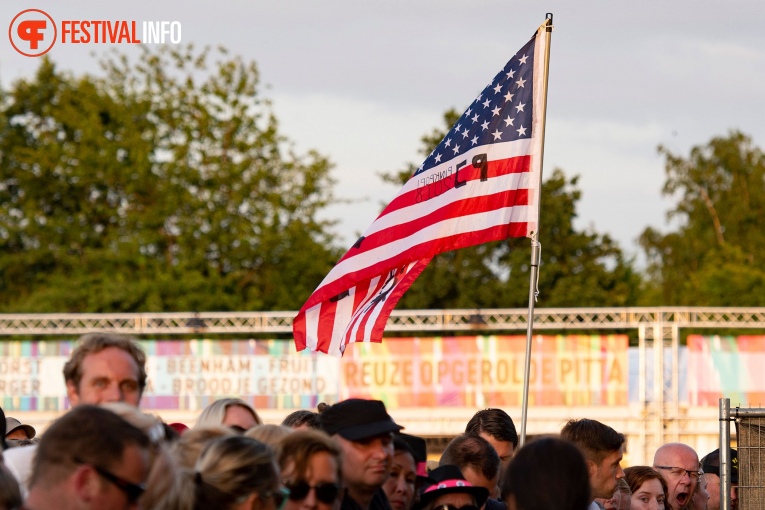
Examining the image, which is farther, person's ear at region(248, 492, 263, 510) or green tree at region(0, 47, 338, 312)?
green tree at region(0, 47, 338, 312)

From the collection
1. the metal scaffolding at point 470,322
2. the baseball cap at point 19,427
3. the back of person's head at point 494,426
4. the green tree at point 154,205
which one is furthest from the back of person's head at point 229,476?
the green tree at point 154,205

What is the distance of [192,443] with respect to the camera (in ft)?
12.8

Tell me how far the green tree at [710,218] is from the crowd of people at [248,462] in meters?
42.5

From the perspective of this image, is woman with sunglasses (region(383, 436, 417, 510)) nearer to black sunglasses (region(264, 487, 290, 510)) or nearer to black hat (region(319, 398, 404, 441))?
black hat (region(319, 398, 404, 441))

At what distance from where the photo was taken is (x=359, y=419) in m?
4.70

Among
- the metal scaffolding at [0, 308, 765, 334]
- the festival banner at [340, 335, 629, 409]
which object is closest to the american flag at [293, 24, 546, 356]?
the metal scaffolding at [0, 308, 765, 334]

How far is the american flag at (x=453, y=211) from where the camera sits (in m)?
8.44

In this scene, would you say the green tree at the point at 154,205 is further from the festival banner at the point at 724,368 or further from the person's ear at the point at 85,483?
the person's ear at the point at 85,483

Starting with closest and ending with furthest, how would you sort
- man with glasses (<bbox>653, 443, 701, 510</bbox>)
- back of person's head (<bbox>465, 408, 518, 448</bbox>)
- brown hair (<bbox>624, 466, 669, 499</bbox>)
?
back of person's head (<bbox>465, 408, 518, 448</bbox>)
brown hair (<bbox>624, 466, 669, 499</bbox>)
man with glasses (<bbox>653, 443, 701, 510</bbox>)

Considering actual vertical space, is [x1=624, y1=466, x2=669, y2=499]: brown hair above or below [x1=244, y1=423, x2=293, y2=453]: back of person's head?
below

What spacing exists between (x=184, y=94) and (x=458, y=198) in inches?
1393

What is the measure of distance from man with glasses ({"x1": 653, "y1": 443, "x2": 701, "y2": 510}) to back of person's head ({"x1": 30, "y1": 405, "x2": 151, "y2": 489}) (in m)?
4.91

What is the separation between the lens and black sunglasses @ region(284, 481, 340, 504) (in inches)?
159

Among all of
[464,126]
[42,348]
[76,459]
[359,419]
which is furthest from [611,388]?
[76,459]
